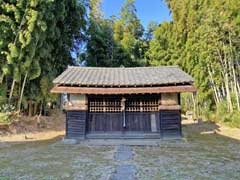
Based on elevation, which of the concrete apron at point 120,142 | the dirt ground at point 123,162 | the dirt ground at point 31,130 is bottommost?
the dirt ground at point 123,162

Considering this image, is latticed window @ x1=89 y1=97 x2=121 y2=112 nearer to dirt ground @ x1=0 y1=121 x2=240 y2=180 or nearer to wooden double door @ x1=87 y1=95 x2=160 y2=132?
wooden double door @ x1=87 y1=95 x2=160 y2=132

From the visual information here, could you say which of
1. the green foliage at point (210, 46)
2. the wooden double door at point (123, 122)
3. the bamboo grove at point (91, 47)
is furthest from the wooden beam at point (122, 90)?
the green foliage at point (210, 46)

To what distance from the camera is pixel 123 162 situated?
19.3 feet

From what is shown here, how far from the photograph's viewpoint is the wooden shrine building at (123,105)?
29.5 feet

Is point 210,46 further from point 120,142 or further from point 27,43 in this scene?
point 27,43

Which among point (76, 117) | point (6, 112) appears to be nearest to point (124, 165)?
point (76, 117)

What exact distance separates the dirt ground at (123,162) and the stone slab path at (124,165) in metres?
0.07

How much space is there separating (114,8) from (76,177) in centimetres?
2069

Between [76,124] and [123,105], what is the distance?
1903 millimetres

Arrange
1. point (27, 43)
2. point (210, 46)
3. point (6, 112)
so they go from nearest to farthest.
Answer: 1. point (27, 43)
2. point (6, 112)
3. point (210, 46)

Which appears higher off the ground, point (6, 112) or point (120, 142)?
point (6, 112)

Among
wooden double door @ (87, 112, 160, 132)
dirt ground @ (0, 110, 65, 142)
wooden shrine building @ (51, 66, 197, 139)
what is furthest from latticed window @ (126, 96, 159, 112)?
dirt ground @ (0, 110, 65, 142)

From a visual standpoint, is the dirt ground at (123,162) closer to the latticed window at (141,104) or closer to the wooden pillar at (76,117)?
the wooden pillar at (76,117)

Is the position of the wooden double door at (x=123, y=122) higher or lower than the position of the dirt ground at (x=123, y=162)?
higher
